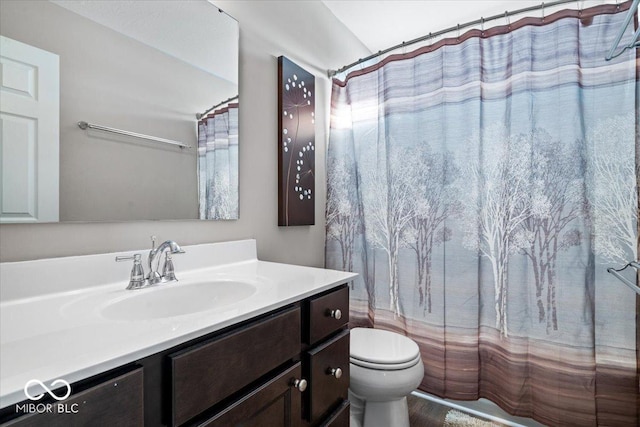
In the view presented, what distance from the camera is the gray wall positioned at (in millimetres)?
954

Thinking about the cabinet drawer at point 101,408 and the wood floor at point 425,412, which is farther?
the wood floor at point 425,412

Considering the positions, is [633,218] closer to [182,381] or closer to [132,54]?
[182,381]

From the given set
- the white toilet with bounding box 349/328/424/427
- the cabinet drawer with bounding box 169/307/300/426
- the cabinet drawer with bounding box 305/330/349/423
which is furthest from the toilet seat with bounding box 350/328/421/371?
the cabinet drawer with bounding box 169/307/300/426

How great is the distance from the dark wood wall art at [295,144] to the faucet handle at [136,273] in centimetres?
78

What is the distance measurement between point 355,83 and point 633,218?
1557 millimetres

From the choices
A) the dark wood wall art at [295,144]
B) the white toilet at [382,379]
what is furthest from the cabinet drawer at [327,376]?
the dark wood wall art at [295,144]

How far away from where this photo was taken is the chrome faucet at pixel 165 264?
3.35ft

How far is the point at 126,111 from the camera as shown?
1089 millimetres

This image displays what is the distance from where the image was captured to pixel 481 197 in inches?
62.7

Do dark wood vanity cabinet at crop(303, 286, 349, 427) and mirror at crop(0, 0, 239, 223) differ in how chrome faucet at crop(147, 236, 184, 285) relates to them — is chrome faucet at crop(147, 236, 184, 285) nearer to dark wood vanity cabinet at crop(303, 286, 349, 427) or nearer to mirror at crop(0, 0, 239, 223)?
mirror at crop(0, 0, 239, 223)

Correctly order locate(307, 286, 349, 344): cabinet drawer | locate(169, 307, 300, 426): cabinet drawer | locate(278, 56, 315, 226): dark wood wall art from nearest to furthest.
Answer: locate(169, 307, 300, 426): cabinet drawer < locate(307, 286, 349, 344): cabinet drawer < locate(278, 56, 315, 226): dark wood wall art

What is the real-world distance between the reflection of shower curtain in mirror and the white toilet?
2.89 ft

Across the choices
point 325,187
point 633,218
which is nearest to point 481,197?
point 633,218

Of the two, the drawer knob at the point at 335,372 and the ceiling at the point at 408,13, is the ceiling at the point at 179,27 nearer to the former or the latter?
the ceiling at the point at 408,13
